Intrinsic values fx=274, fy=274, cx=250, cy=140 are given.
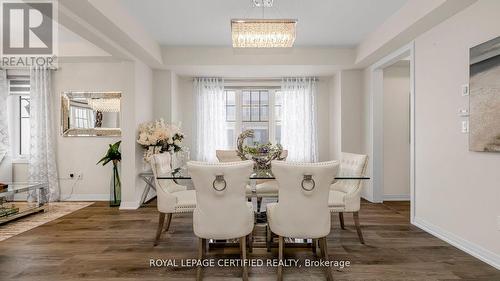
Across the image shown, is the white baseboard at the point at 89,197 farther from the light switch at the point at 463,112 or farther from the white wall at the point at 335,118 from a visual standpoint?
the light switch at the point at 463,112

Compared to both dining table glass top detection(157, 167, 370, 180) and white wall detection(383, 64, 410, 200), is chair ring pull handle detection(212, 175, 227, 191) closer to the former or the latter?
dining table glass top detection(157, 167, 370, 180)

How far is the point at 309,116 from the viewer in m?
5.48

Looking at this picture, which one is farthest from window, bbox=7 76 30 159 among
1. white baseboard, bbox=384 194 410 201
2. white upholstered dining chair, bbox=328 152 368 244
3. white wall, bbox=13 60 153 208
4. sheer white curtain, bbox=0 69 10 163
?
white baseboard, bbox=384 194 410 201

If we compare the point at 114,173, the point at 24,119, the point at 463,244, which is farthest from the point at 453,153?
the point at 24,119

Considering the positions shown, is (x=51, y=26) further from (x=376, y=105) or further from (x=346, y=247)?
(x=376, y=105)

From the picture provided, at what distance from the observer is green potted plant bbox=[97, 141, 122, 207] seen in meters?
4.43

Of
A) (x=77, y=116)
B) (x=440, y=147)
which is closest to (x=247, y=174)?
(x=440, y=147)

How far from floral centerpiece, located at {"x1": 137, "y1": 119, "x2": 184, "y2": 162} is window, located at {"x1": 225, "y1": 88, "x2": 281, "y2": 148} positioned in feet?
5.25

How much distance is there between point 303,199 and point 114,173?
3566 mm

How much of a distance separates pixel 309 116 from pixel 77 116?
4263 mm

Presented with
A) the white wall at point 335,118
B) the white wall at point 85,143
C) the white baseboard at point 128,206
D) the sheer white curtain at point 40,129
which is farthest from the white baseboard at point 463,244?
the sheer white curtain at point 40,129

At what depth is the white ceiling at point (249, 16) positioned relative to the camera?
312 centimetres

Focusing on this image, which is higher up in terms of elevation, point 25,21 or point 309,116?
point 25,21

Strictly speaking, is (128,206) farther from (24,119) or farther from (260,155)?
(24,119)
